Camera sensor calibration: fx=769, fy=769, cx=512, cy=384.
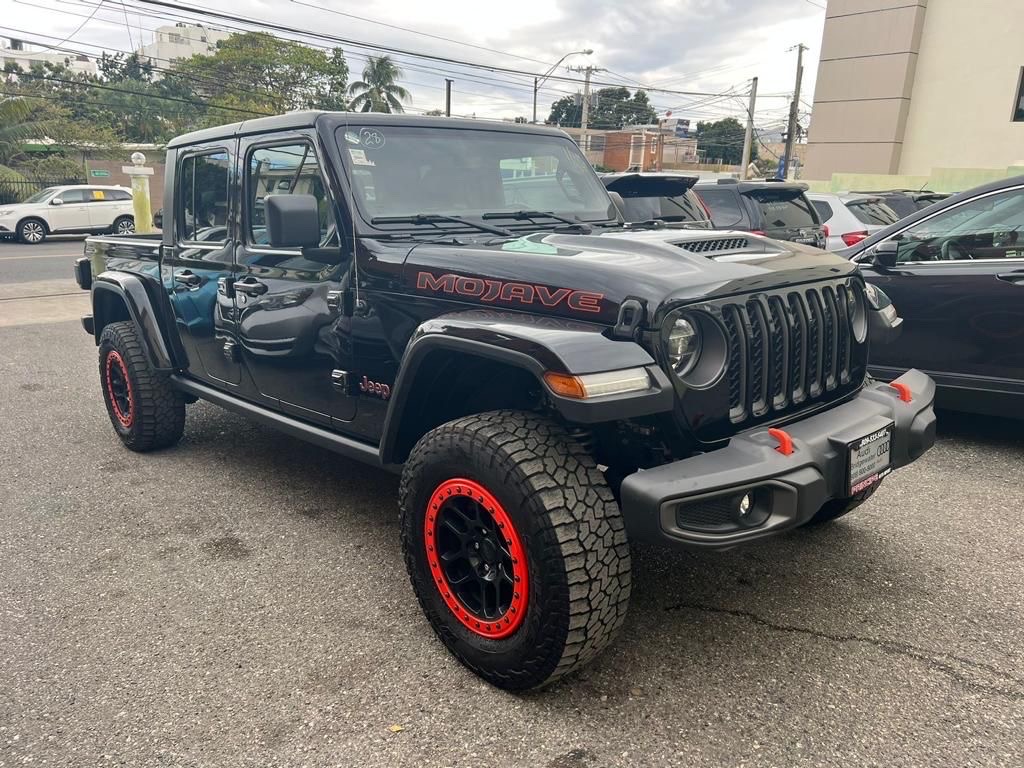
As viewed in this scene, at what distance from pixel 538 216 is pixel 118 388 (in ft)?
10.2

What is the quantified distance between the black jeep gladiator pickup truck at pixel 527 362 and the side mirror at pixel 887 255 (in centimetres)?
178

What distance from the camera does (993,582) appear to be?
3201 millimetres

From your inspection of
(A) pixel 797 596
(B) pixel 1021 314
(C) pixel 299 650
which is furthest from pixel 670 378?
(B) pixel 1021 314

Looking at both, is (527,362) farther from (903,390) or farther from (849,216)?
(849,216)

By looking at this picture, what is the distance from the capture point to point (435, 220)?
129 inches

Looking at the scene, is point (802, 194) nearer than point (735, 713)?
No

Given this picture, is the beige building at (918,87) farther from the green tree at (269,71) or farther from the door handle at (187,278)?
the green tree at (269,71)

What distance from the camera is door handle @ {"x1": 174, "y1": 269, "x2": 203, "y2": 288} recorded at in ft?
13.6

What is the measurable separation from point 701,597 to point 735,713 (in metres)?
0.73

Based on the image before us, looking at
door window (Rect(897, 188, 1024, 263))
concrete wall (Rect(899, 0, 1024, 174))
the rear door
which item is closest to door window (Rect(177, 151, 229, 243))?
door window (Rect(897, 188, 1024, 263))

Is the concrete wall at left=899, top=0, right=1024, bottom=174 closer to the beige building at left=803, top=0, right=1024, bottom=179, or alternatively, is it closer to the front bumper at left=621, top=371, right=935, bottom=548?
the beige building at left=803, top=0, right=1024, bottom=179

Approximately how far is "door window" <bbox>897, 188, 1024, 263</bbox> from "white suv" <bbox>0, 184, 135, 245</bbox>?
858 inches

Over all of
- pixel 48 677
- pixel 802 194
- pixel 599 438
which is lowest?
pixel 48 677

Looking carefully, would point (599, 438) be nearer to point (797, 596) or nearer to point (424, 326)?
point (424, 326)
